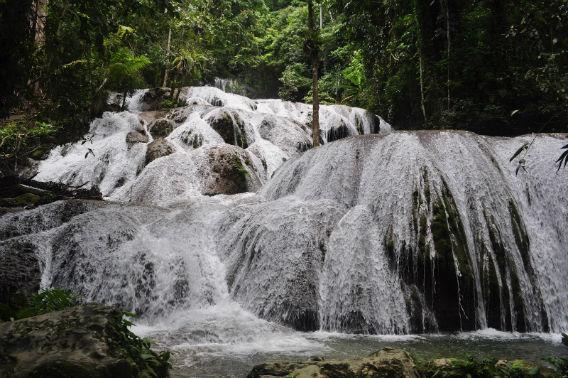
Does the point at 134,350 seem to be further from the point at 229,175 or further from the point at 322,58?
the point at 322,58

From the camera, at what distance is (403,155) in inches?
332

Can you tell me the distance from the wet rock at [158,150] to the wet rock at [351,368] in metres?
12.6

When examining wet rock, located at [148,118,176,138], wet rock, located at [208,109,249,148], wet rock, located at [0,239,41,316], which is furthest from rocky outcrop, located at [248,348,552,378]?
wet rock, located at [148,118,176,138]

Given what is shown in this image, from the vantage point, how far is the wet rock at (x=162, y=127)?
1795 cm

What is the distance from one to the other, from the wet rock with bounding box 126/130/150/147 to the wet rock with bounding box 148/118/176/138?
2.21 feet

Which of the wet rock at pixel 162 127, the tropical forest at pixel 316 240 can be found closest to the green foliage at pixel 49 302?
the tropical forest at pixel 316 240

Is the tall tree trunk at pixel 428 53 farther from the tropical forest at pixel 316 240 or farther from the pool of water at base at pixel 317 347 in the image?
the pool of water at base at pixel 317 347

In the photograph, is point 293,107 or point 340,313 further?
point 293,107

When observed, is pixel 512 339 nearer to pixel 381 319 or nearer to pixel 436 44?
pixel 381 319

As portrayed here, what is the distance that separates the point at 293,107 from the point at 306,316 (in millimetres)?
18094

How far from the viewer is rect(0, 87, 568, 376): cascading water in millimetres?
6512

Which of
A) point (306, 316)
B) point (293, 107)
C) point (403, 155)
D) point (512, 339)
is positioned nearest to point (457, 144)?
point (403, 155)

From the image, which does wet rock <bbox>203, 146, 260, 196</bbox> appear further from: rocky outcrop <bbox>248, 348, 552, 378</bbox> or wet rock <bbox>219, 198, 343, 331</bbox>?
rocky outcrop <bbox>248, 348, 552, 378</bbox>

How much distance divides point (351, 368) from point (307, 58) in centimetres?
1776
